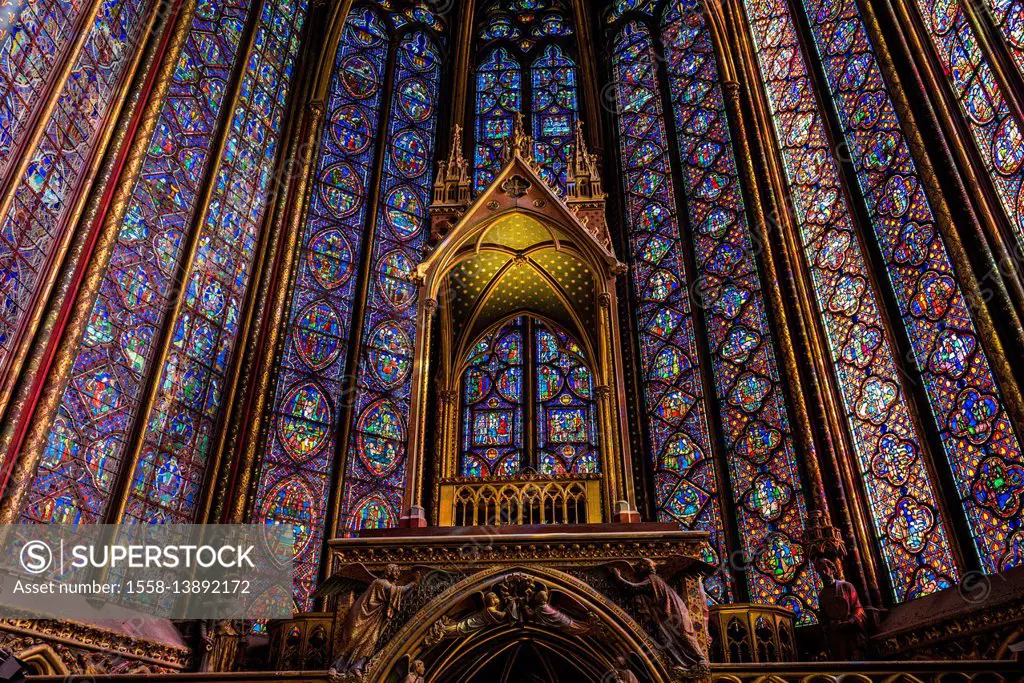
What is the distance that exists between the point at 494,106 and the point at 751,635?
435 inches

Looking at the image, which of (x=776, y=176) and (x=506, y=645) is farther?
(x=776, y=176)

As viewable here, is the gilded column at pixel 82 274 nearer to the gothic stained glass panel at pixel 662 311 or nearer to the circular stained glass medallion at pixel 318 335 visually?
the circular stained glass medallion at pixel 318 335

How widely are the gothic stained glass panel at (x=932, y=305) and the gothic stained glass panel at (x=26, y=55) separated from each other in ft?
30.0

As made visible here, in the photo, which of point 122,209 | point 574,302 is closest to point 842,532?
point 574,302

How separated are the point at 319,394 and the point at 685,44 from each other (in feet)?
28.0

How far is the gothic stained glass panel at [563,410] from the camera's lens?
11.8m

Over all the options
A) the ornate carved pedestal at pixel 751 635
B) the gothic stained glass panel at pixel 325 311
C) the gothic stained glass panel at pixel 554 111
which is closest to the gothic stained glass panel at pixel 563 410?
the gothic stained glass panel at pixel 325 311

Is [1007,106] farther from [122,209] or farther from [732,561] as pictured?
[122,209]

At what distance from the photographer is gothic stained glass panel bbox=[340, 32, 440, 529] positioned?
11.5 meters

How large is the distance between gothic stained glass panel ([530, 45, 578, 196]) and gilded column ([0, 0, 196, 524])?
6129mm

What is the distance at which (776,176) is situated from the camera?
1154cm

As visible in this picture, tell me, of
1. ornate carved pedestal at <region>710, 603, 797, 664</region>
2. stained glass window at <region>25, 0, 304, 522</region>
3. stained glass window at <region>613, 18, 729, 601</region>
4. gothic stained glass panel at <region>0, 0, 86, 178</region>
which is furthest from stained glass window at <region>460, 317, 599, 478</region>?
gothic stained glass panel at <region>0, 0, 86, 178</region>

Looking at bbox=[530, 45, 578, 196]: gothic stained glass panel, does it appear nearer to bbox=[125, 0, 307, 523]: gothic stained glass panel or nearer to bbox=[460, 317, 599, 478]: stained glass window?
bbox=[460, 317, 599, 478]: stained glass window

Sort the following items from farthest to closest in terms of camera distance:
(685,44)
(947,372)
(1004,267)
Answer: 1. (685,44)
2. (947,372)
3. (1004,267)
